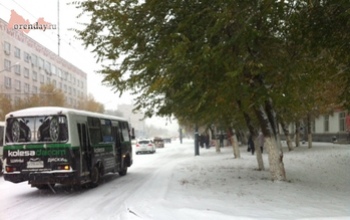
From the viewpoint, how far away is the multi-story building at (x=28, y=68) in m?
11.8

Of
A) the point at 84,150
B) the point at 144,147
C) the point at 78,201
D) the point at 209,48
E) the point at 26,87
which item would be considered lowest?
the point at 78,201

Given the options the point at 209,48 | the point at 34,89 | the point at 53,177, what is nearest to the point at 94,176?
the point at 53,177

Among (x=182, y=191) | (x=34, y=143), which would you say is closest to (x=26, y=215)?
(x=34, y=143)

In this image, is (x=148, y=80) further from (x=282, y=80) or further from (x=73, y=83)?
(x=73, y=83)

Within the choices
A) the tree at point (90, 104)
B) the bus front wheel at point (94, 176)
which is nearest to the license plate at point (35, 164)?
the bus front wheel at point (94, 176)

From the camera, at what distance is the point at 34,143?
12859mm

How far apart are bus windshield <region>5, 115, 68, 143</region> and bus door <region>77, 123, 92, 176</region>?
80cm

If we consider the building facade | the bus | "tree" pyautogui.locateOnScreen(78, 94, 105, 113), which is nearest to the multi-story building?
"tree" pyautogui.locateOnScreen(78, 94, 105, 113)

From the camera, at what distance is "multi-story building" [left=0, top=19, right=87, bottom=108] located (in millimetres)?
11805

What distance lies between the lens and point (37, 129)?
13.0 meters

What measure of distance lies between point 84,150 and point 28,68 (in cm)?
782

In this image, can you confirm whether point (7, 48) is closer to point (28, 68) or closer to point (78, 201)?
point (78, 201)

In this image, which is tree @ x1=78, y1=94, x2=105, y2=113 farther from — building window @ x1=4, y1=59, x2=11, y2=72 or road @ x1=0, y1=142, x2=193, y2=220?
building window @ x1=4, y1=59, x2=11, y2=72

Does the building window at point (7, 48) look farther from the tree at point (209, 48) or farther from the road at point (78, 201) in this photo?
the road at point (78, 201)
